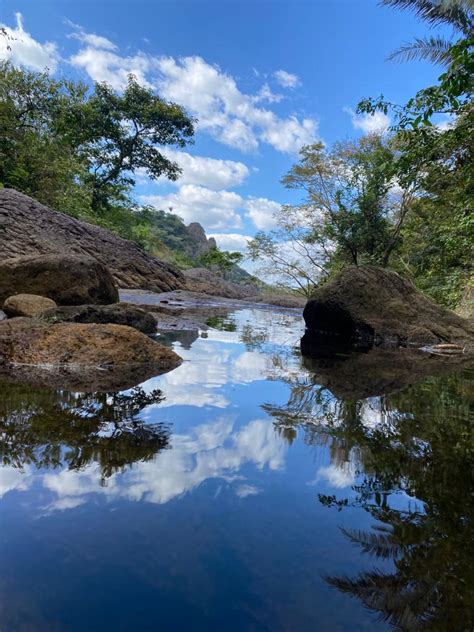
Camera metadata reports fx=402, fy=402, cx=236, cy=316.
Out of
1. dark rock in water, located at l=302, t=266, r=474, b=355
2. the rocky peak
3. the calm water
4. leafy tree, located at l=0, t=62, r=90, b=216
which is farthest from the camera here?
the rocky peak

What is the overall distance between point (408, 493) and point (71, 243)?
13.1 m

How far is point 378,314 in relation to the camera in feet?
26.1

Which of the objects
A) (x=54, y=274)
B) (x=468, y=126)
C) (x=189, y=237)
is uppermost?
(x=189, y=237)

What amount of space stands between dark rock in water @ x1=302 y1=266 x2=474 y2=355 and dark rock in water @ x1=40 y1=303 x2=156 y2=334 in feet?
10.1

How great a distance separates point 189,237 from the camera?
62.4m

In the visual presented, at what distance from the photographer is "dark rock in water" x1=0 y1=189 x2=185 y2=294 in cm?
1096

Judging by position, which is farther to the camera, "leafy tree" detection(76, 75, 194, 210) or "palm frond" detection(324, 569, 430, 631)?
"leafy tree" detection(76, 75, 194, 210)

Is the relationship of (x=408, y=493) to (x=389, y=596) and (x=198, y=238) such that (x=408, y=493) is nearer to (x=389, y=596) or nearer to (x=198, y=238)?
(x=389, y=596)

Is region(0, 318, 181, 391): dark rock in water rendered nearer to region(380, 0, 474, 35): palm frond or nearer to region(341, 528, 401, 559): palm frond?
region(341, 528, 401, 559): palm frond

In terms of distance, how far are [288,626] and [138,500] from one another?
0.69 m

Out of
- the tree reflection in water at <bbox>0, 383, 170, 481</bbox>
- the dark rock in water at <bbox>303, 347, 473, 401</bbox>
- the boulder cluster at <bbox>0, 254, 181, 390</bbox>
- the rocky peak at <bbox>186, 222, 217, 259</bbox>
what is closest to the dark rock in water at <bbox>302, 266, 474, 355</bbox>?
the dark rock in water at <bbox>303, 347, 473, 401</bbox>

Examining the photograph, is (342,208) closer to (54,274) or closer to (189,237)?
(54,274)

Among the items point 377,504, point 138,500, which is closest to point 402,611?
point 377,504

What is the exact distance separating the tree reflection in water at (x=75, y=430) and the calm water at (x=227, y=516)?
0.01 metres
